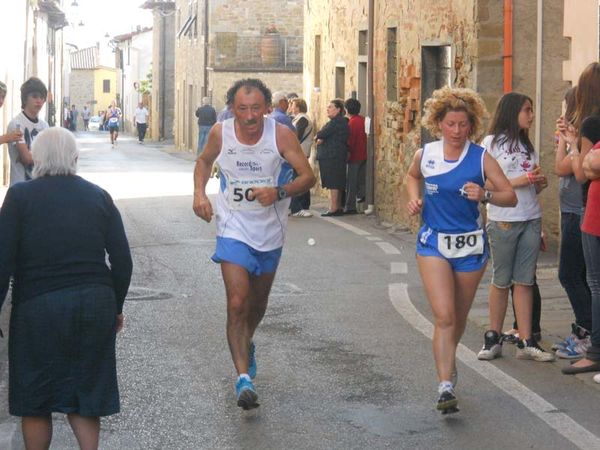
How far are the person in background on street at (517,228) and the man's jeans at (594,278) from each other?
0.41 metres

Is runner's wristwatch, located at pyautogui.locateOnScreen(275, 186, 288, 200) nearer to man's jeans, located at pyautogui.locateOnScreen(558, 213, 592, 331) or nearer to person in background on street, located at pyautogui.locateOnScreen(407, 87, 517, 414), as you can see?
person in background on street, located at pyautogui.locateOnScreen(407, 87, 517, 414)

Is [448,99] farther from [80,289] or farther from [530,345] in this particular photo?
[80,289]

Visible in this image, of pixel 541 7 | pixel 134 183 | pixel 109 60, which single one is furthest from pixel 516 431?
pixel 109 60

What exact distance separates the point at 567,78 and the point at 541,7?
2.90 metres

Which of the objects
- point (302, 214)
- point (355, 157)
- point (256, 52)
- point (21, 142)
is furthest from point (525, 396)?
point (256, 52)

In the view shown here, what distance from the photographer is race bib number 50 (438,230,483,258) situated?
7434 mm

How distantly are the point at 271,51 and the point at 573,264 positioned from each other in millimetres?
35329

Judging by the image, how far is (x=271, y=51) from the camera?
144 feet

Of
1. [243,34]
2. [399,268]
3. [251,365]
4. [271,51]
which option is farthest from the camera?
[243,34]

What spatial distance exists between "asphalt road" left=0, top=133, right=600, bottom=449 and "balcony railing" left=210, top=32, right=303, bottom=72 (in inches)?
1191

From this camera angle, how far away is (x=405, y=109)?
18094mm

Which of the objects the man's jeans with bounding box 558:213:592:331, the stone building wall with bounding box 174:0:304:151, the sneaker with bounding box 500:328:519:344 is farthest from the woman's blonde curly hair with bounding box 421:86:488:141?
the stone building wall with bounding box 174:0:304:151

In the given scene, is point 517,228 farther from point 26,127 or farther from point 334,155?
point 334,155

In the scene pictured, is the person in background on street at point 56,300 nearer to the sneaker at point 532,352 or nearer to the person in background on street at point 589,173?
the person in background on street at point 589,173
